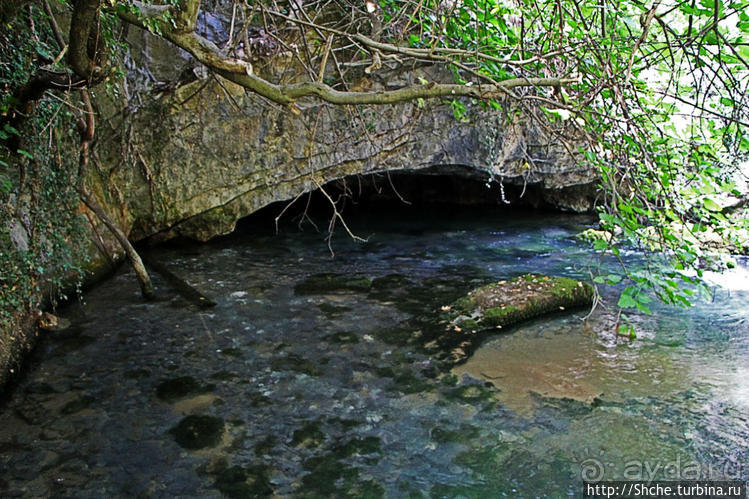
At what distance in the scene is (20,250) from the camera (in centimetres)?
412

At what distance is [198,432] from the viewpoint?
140 inches

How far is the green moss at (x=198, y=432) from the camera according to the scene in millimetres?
3436

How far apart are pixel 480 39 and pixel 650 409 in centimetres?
344

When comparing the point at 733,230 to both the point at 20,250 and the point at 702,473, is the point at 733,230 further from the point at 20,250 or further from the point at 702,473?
the point at 20,250

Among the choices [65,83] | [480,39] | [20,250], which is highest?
[480,39]

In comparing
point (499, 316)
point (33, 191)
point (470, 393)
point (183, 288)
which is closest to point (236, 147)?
point (183, 288)

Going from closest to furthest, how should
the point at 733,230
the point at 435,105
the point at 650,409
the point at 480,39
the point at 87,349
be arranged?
the point at 733,230 → the point at 650,409 → the point at 87,349 → the point at 480,39 → the point at 435,105

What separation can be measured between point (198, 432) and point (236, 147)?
4842 millimetres

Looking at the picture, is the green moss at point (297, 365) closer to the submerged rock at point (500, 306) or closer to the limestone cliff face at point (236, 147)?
the submerged rock at point (500, 306)

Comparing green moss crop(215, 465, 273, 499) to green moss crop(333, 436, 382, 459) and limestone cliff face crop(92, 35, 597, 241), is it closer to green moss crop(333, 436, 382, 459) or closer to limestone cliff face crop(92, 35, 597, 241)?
green moss crop(333, 436, 382, 459)

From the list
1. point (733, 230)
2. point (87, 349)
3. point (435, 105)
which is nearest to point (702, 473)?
point (733, 230)

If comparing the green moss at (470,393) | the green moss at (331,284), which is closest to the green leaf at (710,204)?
the green moss at (470,393)

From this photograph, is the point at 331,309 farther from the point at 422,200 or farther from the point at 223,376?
the point at 422,200

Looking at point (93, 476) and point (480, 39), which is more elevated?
point (480, 39)
